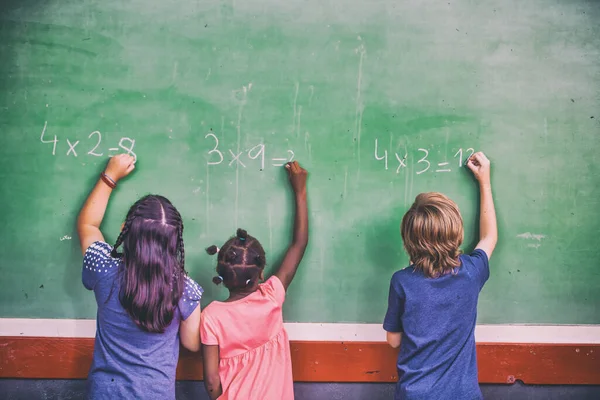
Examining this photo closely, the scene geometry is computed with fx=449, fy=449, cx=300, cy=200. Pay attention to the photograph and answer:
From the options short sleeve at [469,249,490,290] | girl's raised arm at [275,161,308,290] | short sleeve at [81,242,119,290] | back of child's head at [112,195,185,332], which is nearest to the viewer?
back of child's head at [112,195,185,332]

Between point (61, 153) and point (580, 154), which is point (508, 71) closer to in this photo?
point (580, 154)

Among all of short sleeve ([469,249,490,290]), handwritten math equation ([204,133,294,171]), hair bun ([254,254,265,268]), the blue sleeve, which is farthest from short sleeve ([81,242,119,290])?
short sleeve ([469,249,490,290])

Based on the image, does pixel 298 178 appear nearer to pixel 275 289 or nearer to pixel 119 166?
pixel 275 289

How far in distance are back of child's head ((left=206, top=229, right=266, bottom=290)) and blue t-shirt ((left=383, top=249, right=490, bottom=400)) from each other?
556mm

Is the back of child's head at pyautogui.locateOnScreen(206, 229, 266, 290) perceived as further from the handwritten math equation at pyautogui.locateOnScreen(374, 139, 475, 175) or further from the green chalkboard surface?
the handwritten math equation at pyautogui.locateOnScreen(374, 139, 475, 175)

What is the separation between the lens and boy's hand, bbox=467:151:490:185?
214 cm

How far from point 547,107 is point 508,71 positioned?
0.85ft

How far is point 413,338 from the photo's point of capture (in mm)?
1696

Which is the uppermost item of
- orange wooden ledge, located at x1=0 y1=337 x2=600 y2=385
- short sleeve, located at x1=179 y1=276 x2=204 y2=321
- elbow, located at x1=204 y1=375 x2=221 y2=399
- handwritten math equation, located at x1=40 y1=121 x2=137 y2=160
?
handwritten math equation, located at x1=40 y1=121 x2=137 y2=160

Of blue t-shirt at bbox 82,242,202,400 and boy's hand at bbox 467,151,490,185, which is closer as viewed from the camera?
blue t-shirt at bbox 82,242,202,400

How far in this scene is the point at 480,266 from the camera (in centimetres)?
180

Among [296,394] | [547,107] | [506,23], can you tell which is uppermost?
[506,23]

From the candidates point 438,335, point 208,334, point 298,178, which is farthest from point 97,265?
point 438,335

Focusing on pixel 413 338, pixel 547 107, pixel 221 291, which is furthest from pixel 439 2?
pixel 221 291
